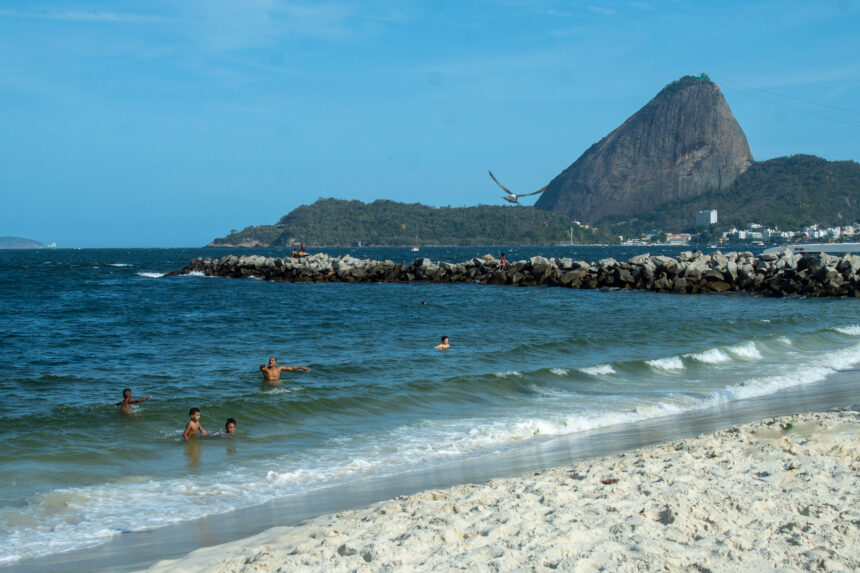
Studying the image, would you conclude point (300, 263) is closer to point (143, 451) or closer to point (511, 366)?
point (511, 366)

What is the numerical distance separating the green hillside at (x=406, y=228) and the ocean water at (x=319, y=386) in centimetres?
14991

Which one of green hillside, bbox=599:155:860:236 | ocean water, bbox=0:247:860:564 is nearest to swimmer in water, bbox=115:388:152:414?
ocean water, bbox=0:247:860:564

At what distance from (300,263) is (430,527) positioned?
40.5m

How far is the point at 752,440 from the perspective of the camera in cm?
757

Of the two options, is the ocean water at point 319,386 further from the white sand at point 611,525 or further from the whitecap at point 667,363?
the white sand at point 611,525

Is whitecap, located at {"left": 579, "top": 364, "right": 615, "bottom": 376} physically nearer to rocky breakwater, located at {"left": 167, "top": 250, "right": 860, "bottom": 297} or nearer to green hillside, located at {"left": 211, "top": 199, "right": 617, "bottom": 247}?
rocky breakwater, located at {"left": 167, "top": 250, "right": 860, "bottom": 297}

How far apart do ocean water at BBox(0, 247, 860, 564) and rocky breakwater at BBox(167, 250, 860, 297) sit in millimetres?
4684

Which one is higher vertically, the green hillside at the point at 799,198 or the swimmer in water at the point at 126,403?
the green hillside at the point at 799,198

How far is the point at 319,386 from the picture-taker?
1223cm

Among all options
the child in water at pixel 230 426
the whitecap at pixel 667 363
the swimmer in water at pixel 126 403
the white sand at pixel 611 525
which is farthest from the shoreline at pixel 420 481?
the swimmer in water at pixel 126 403

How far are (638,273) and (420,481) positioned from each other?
2921cm

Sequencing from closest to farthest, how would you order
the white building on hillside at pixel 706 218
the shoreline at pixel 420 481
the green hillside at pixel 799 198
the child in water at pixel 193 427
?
the shoreline at pixel 420 481 → the child in water at pixel 193 427 → the green hillside at pixel 799 198 → the white building on hillside at pixel 706 218

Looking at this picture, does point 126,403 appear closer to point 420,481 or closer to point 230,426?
point 230,426

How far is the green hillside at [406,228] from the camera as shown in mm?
175750
